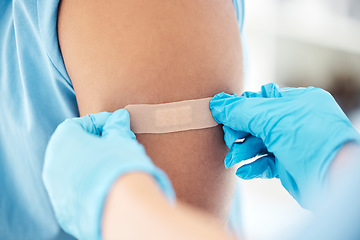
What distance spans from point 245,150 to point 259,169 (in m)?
0.10

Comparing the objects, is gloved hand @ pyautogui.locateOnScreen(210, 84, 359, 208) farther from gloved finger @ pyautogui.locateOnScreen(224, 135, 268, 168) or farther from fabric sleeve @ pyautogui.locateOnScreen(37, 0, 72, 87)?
fabric sleeve @ pyautogui.locateOnScreen(37, 0, 72, 87)

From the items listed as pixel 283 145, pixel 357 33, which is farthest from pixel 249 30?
pixel 283 145

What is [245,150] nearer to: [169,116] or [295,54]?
[169,116]

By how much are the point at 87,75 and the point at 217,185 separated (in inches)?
17.5

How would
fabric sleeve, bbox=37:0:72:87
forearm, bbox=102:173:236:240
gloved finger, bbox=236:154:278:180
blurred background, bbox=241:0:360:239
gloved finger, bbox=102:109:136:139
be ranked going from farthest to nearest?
blurred background, bbox=241:0:360:239 → gloved finger, bbox=236:154:278:180 → fabric sleeve, bbox=37:0:72:87 → gloved finger, bbox=102:109:136:139 → forearm, bbox=102:173:236:240

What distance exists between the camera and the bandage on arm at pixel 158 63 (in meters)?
0.74

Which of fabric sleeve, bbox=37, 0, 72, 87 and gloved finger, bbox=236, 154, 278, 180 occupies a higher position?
fabric sleeve, bbox=37, 0, 72, 87

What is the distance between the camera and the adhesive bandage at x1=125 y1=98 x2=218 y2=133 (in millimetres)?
747

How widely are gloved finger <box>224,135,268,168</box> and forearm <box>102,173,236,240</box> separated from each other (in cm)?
44

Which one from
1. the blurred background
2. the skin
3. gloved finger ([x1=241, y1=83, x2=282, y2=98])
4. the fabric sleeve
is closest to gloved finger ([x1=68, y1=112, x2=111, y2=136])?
the fabric sleeve

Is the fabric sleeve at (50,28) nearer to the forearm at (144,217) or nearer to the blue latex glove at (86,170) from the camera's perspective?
the blue latex glove at (86,170)

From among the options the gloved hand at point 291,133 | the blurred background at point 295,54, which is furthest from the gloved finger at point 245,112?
the blurred background at point 295,54

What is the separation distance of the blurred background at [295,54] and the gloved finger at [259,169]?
191 cm

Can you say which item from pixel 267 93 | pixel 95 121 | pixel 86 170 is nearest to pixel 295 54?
pixel 267 93
